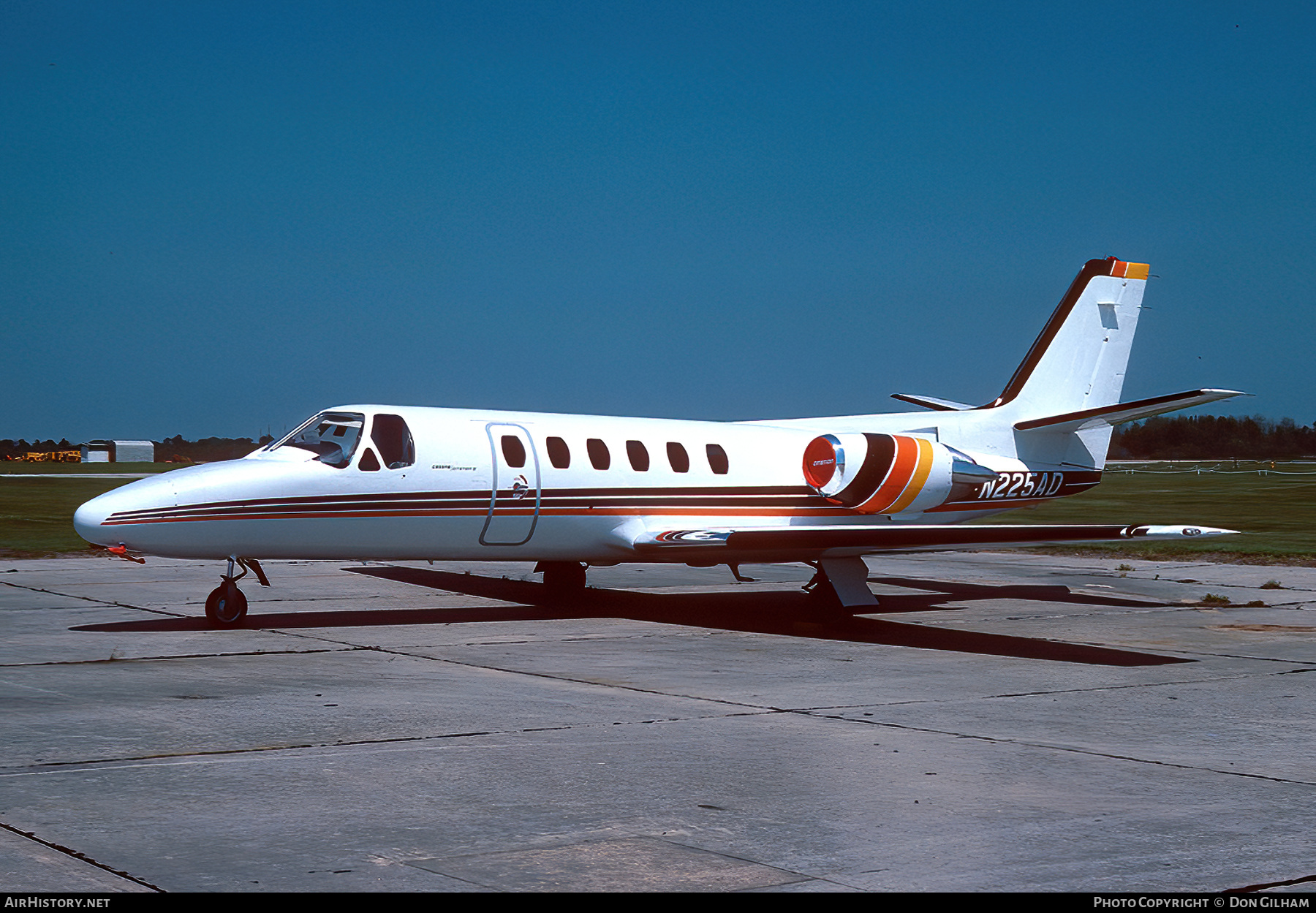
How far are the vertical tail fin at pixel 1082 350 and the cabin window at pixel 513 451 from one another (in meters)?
7.95

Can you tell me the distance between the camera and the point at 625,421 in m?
17.7

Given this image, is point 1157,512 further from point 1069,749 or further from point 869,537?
point 1069,749

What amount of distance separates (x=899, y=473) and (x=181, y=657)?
9.20 m

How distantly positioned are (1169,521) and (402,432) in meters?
27.3

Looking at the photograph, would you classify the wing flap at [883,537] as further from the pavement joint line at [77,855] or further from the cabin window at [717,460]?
the pavement joint line at [77,855]

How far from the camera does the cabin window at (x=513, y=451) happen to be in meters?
16.0

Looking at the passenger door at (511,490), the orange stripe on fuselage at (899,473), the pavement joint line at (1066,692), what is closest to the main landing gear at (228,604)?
the passenger door at (511,490)

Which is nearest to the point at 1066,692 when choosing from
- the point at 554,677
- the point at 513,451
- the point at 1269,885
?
the point at 554,677

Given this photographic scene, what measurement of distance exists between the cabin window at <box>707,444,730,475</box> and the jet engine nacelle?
114 centimetres

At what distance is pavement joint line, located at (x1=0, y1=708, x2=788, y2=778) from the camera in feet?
25.1

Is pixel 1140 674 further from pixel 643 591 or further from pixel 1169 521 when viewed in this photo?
pixel 1169 521

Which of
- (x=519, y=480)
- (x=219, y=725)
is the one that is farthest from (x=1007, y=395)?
(x=219, y=725)

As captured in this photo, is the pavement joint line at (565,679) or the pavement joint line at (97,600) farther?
the pavement joint line at (97,600)
